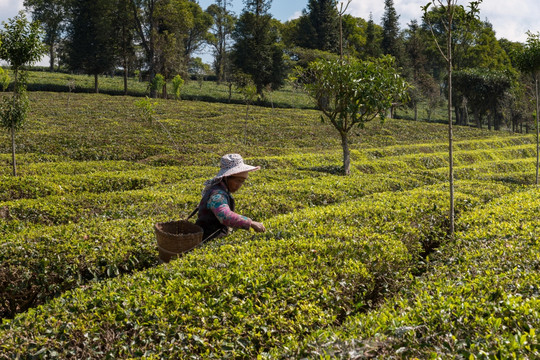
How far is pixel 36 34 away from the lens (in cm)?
1473

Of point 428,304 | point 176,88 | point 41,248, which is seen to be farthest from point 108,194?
point 176,88

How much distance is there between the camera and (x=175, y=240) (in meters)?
5.84

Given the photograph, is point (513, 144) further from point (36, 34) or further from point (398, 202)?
point (36, 34)

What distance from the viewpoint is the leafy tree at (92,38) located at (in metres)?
49.2

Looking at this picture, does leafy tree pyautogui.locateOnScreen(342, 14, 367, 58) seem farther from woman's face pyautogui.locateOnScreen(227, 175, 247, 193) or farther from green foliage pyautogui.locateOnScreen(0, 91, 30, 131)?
woman's face pyautogui.locateOnScreen(227, 175, 247, 193)

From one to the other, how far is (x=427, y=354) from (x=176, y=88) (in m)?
43.7

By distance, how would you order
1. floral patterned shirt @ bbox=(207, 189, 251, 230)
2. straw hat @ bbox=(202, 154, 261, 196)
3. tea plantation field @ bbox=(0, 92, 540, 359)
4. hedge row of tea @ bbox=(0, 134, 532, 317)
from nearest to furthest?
tea plantation field @ bbox=(0, 92, 540, 359) → floral patterned shirt @ bbox=(207, 189, 251, 230) → straw hat @ bbox=(202, 154, 261, 196) → hedge row of tea @ bbox=(0, 134, 532, 317)

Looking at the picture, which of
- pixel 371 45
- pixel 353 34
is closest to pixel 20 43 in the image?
pixel 371 45

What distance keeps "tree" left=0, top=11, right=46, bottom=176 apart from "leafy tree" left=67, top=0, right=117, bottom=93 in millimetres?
37016

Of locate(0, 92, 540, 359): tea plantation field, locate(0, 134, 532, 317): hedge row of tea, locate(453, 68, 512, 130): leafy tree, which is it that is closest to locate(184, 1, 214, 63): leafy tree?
locate(453, 68, 512, 130): leafy tree

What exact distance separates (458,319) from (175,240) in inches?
146

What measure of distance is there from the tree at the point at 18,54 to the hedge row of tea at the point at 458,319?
577 inches

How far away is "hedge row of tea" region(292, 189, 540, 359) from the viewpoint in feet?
11.4

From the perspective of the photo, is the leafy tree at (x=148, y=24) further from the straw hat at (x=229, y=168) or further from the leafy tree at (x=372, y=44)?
the straw hat at (x=229, y=168)
